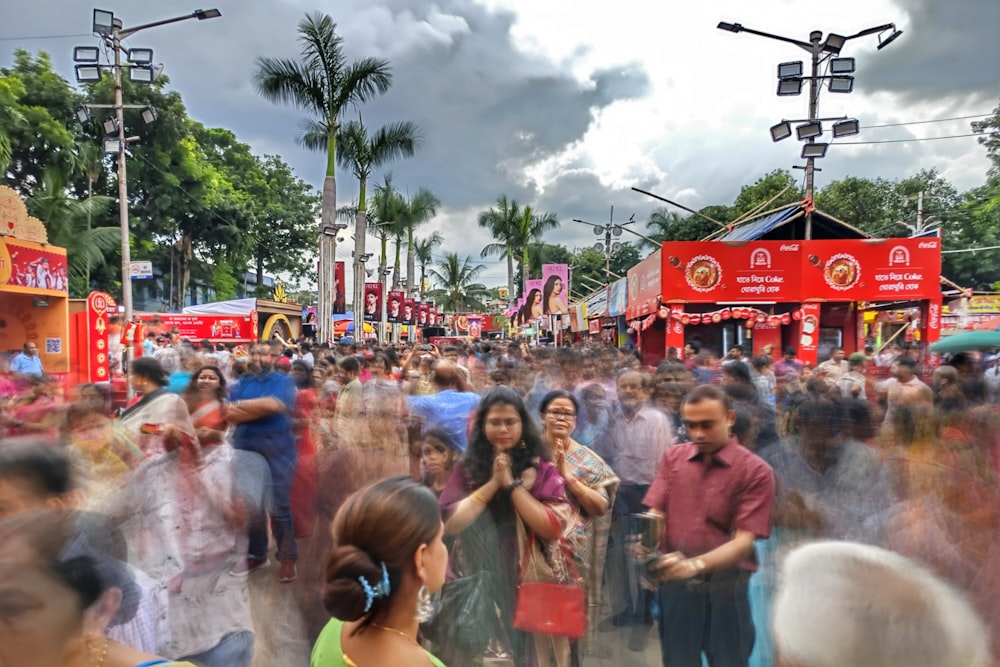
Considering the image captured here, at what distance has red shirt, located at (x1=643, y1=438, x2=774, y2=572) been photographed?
245 centimetres

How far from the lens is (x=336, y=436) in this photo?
3.75m

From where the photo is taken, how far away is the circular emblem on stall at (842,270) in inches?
575

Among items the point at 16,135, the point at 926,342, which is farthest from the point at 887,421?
the point at 16,135

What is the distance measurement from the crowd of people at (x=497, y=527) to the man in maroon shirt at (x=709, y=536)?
0.01 m

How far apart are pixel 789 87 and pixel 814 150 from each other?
4.84 feet

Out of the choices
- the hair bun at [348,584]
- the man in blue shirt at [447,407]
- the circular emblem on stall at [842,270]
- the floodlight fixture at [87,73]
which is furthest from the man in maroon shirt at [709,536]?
the floodlight fixture at [87,73]

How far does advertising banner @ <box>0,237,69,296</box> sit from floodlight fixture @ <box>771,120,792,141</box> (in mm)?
16655

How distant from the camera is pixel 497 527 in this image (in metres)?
2.69

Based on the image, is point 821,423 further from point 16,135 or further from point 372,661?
point 16,135

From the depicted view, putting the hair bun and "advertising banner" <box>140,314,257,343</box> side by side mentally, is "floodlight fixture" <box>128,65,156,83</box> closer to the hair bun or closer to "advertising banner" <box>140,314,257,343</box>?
"advertising banner" <box>140,314,257,343</box>

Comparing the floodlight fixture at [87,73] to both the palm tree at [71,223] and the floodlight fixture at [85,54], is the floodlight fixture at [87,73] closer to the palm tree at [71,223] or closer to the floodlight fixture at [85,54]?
the floodlight fixture at [85,54]

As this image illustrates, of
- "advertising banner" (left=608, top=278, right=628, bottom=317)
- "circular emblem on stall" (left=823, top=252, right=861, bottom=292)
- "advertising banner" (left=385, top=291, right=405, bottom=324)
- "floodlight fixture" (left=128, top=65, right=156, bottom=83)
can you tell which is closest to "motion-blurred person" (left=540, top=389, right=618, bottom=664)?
"circular emblem on stall" (left=823, top=252, right=861, bottom=292)

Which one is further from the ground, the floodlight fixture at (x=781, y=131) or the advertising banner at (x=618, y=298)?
the floodlight fixture at (x=781, y=131)

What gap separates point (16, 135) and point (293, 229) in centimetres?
1964
